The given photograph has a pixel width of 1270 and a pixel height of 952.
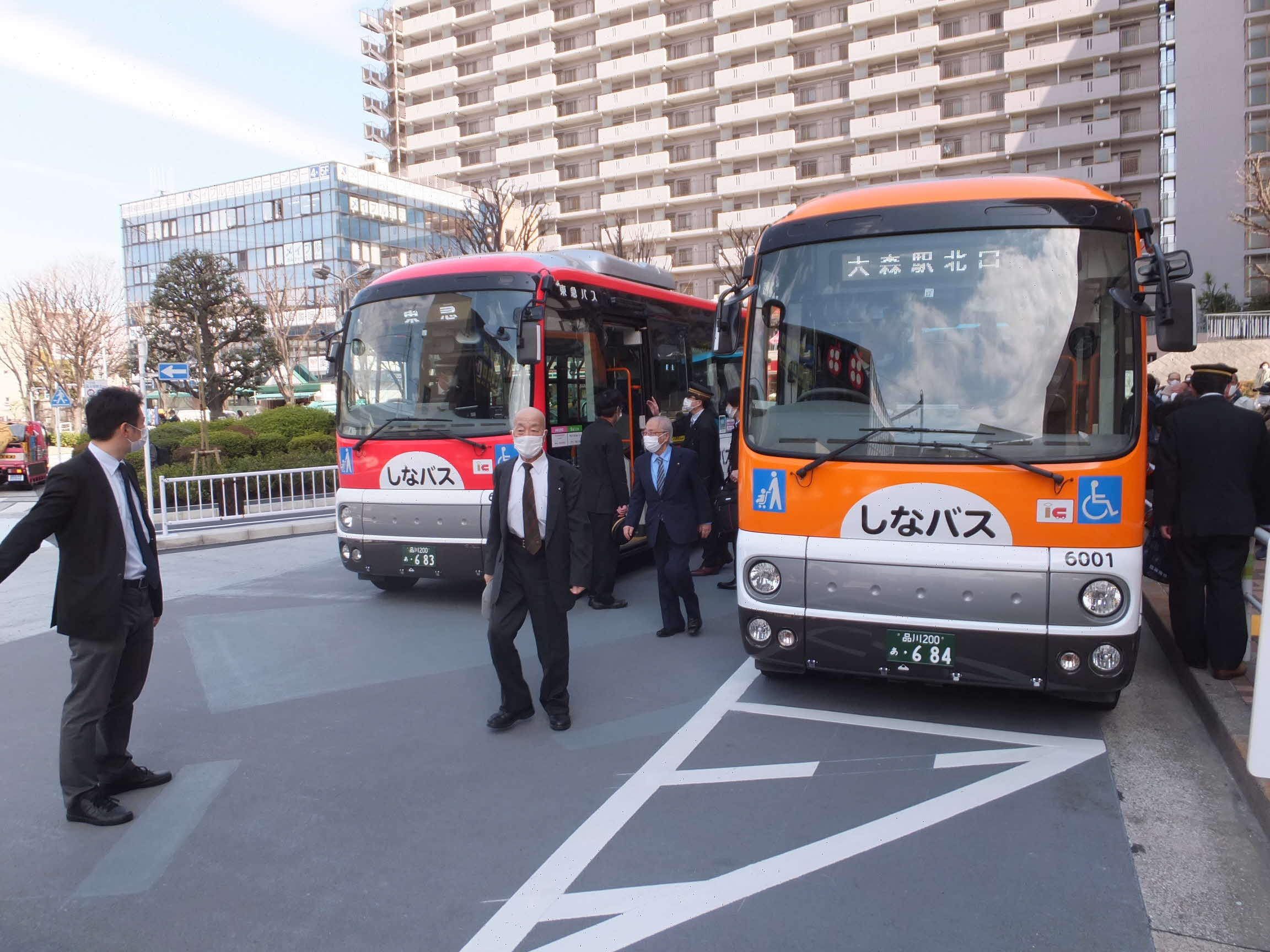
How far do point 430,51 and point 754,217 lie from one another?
3163 centimetres

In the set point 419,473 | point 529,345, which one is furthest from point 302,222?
point 529,345

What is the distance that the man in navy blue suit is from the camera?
7.34 meters

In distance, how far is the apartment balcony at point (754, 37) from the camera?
5653 centimetres

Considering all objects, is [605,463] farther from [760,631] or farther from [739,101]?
[739,101]

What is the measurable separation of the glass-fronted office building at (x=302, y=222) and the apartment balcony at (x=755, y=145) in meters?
19.4

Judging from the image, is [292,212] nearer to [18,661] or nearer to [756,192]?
[756,192]

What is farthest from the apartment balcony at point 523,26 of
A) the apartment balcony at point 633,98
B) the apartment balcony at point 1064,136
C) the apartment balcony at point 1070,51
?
the apartment balcony at point 1064,136

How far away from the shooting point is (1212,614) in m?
5.73

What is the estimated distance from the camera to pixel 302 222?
6831 cm

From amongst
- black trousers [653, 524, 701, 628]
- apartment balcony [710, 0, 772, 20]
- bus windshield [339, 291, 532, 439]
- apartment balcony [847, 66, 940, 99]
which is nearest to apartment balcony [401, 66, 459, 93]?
apartment balcony [710, 0, 772, 20]

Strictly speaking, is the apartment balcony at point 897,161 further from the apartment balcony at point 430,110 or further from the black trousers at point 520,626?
the black trousers at point 520,626

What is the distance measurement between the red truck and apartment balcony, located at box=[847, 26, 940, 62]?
47.2 metres

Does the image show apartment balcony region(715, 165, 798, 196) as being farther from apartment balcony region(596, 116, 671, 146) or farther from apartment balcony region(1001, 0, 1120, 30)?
apartment balcony region(1001, 0, 1120, 30)

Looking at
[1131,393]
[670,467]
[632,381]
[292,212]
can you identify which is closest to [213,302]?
[632,381]
